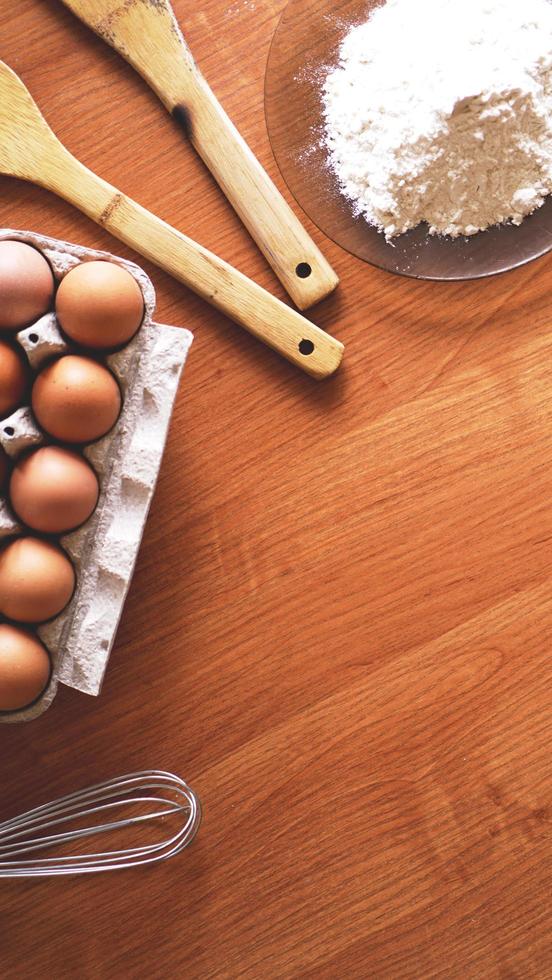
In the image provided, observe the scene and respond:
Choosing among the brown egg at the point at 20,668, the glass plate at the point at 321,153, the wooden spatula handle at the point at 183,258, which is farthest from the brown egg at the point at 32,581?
the glass plate at the point at 321,153

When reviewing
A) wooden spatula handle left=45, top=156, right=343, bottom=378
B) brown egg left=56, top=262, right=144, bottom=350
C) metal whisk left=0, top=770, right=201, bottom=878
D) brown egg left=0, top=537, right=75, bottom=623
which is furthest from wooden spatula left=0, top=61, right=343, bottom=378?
metal whisk left=0, top=770, right=201, bottom=878

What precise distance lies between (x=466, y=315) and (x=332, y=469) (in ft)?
0.60

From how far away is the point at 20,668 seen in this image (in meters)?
0.56

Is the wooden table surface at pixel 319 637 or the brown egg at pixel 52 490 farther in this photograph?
the wooden table surface at pixel 319 637

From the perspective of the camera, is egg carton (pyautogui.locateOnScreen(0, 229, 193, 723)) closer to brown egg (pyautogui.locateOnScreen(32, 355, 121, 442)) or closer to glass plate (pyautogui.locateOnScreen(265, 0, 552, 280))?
brown egg (pyautogui.locateOnScreen(32, 355, 121, 442))

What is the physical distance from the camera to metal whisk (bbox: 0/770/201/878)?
676 mm

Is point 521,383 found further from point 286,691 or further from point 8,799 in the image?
point 8,799

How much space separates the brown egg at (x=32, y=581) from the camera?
0.55 meters

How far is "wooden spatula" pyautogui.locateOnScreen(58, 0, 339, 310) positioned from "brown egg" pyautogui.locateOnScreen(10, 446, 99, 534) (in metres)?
0.25

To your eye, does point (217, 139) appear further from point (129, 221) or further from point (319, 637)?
point (319, 637)

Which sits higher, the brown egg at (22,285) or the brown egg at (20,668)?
the brown egg at (22,285)

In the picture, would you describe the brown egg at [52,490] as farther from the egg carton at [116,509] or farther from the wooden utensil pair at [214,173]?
the wooden utensil pair at [214,173]

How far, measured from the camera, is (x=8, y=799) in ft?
2.25

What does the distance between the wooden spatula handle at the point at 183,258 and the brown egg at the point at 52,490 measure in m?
0.19
